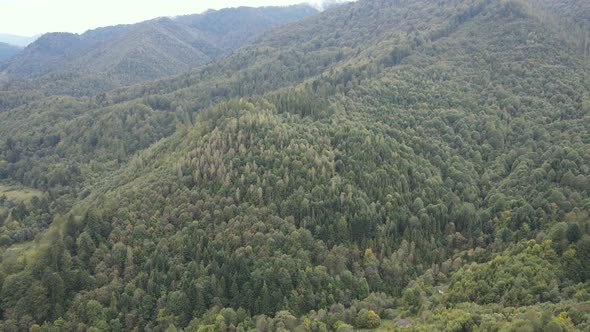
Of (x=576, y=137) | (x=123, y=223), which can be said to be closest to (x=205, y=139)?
(x=123, y=223)

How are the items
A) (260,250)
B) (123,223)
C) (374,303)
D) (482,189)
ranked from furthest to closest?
(482,189) < (123,223) < (260,250) < (374,303)

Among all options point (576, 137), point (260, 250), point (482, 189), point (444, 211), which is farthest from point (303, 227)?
point (576, 137)

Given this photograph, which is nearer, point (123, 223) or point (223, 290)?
point (223, 290)

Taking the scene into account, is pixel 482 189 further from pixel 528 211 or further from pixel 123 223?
pixel 123 223

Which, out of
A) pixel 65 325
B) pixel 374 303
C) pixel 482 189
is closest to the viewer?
pixel 65 325

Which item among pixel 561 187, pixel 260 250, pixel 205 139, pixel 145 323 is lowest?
pixel 145 323

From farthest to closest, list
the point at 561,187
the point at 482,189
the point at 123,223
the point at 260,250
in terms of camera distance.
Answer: the point at 482,189 → the point at 561,187 → the point at 123,223 → the point at 260,250

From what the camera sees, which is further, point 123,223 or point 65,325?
point 123,223

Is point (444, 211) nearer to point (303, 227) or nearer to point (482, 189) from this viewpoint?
point (482, 189)

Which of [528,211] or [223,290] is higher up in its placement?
[528,211]
